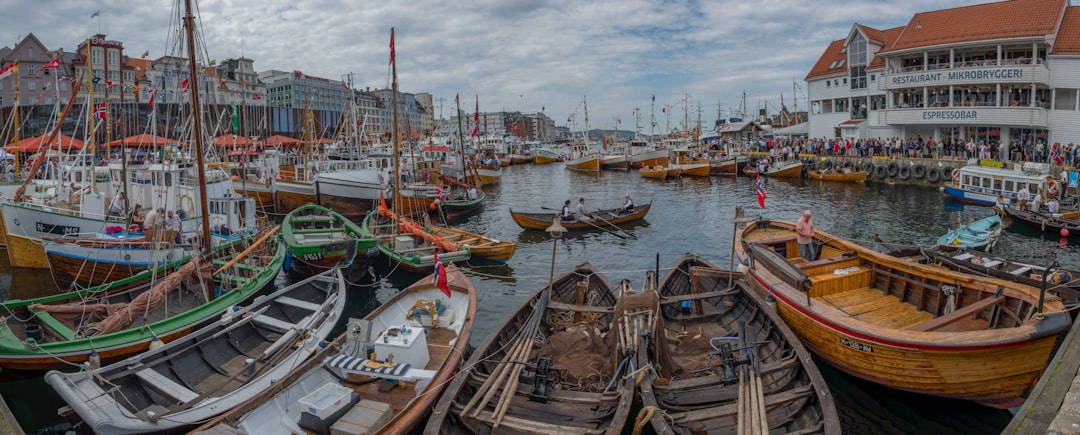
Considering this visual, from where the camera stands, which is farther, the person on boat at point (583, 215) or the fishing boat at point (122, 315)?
the person on boat at point (583, 215)

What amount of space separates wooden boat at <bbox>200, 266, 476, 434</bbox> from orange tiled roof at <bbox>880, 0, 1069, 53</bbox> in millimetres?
50545

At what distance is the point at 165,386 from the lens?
418 inches

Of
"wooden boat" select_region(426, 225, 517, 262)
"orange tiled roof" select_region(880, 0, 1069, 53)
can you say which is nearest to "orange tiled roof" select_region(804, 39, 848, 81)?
"orange tiled roof" select_region(880, 0, 1069, 53)

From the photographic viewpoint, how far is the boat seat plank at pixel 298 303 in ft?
48.6

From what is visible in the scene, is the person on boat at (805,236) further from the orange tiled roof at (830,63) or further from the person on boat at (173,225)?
the orange tiled roof at (830,63)

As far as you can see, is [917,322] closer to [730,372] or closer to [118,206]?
[730,372]

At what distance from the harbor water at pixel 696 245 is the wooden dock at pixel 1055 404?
493 centimetres

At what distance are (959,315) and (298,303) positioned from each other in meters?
14.5

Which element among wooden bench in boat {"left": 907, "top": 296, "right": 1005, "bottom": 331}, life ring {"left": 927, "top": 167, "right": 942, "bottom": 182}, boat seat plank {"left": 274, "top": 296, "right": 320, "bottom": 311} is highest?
life ring {"left": 927, "top": 167, "right": 942, "bottom": 182}

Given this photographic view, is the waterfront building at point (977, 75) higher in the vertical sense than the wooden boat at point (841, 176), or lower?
higher

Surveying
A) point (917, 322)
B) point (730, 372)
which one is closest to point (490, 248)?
point (730, 372)

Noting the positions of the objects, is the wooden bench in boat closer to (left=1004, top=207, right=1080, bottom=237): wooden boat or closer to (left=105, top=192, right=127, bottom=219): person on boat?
(left=1004, top=207, right=1080, bottom=237): wooden boat

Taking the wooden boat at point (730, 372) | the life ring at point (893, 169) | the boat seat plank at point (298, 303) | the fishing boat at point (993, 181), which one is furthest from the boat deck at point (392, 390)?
the life ring at point (893, 169)

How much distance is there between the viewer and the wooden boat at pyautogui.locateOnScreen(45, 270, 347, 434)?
369 inches
